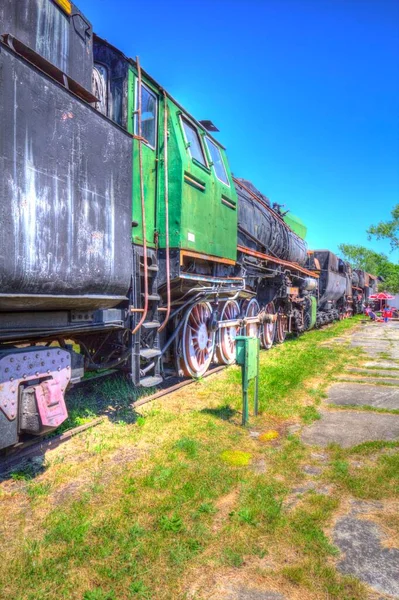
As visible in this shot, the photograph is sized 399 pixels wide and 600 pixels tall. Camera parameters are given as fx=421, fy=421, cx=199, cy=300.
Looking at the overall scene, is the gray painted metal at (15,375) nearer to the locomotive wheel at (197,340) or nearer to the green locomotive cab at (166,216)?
the green locomotive cab at (166,216)

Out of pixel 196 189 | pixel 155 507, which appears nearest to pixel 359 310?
pixel 196 189

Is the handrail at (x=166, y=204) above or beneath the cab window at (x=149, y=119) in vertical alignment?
beneath

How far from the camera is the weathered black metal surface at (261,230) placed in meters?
7.74

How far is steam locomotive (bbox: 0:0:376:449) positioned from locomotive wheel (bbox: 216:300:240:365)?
810mm

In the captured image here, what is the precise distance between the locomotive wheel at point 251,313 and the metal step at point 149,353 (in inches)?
152

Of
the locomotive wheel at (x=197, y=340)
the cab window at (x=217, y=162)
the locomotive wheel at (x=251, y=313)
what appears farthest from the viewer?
the locomotive wheel at (x=251, y=313)

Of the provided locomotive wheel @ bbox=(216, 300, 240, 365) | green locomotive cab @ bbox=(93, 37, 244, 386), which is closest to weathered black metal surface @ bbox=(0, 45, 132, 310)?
green locomotive cab @ bbox=(93, 37, 244, 386)

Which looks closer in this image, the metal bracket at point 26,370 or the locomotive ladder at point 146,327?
the metal bracket at point 26,370

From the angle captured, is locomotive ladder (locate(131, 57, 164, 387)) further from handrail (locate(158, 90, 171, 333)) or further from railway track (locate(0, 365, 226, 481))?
railway track (locate(0, 365, 226, 481))

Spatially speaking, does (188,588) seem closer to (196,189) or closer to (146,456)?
(146,456)

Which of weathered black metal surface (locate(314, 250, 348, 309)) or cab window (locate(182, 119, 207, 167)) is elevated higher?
cab window (locate(182, 119, 207, 167))

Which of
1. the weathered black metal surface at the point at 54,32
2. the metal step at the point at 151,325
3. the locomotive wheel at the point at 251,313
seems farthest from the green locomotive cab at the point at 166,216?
the locomotive wheel at the point at 251,313

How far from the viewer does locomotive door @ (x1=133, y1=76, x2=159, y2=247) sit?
4.20 m

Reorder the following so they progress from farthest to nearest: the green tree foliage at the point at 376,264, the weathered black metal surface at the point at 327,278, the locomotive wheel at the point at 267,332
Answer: the green tree foliage at the point at 376,264 < the weathered black metal surface at the point at 327,278 < the locomotive wheel at the point at 267,332
